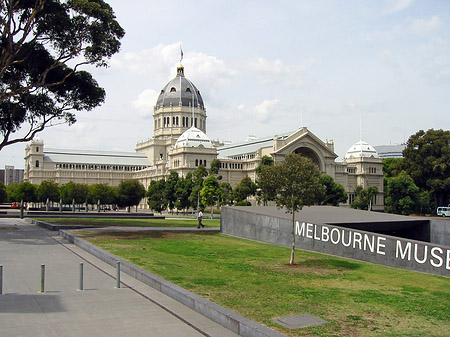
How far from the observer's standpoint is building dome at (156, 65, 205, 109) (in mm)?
141125

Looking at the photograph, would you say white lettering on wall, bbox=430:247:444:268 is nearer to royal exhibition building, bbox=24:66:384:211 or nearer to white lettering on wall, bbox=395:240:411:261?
white lettering on wall, bbox=395:240:411:261

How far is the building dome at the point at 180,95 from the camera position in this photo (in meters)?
141

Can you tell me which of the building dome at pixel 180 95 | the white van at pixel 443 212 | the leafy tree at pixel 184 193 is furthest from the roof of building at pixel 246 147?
the white van at pixel 443 212

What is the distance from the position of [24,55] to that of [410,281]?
2980cm

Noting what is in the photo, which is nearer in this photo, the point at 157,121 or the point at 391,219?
the point at 391,219

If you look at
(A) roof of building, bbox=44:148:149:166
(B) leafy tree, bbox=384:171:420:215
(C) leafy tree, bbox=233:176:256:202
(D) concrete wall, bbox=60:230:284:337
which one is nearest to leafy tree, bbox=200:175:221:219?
(C) leafy tree, bbox=233:176:256:202

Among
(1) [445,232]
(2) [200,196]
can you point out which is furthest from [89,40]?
(2) [200,196]

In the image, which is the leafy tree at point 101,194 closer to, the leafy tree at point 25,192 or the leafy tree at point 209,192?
the leafy tree at point 25,192

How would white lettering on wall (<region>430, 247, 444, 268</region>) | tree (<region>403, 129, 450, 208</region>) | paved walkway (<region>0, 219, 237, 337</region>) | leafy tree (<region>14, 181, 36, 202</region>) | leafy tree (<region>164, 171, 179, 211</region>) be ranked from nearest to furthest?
paved walkway (<region>0, 219, 237, 337</region>)
white lettering on wall (<region>430, 247, 444, 268</region>)
leafy tree (<region>14, 181, 36, 202</region>)
tree (<region>403, 129, 450, 208</region>)
leafy tree (<region>164, 171, 179, 211</region>)

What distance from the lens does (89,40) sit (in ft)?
113

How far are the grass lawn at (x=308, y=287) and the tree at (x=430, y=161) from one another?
226ft

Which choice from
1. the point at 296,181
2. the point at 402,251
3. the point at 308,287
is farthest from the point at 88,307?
the point at 402,251

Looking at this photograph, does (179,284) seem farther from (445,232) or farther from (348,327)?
(445,232)

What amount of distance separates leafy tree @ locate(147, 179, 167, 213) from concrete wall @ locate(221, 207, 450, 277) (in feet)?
184
